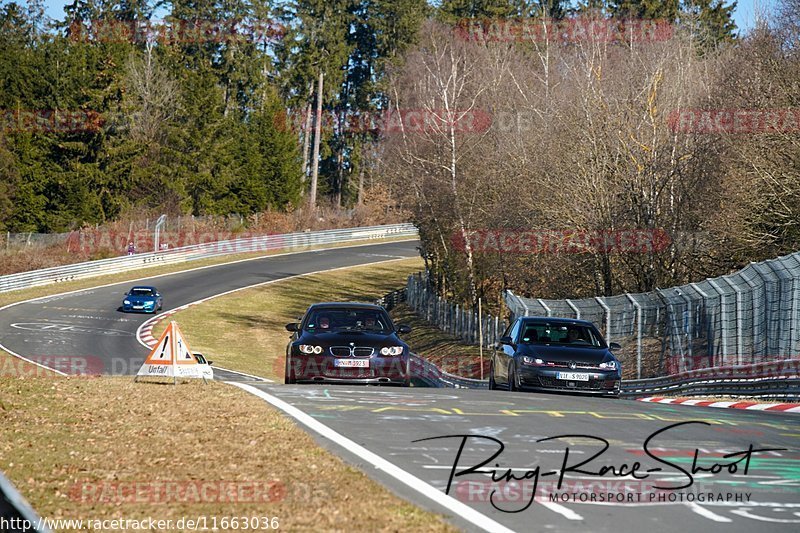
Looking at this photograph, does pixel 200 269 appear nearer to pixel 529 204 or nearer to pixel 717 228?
pixel 529 204

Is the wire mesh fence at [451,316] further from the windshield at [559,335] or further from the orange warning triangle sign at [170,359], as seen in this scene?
the orange warning triangle sign at [170,359]

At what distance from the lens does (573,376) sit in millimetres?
18312

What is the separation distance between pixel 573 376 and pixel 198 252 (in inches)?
2322

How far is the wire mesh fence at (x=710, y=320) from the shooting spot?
1866cm

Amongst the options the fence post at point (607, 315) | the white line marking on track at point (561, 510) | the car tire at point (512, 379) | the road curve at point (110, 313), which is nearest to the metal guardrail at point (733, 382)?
the fence post at point (607, 315)

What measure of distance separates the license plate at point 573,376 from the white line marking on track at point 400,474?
21.0 feet

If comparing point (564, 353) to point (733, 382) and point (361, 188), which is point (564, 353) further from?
point (361, 188)

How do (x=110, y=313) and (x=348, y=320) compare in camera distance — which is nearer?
(x=348, y=320)

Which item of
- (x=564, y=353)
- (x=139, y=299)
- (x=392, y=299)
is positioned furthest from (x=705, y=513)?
(x=392, y=299)

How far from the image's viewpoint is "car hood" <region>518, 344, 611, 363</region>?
18453 mm

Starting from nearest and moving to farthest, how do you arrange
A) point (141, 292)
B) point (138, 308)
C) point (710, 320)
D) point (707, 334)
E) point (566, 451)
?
point (566, 451) < point (710, 320) < point (707, 334) < point (138, 308) < point (141, 292)

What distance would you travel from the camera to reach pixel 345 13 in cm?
10156

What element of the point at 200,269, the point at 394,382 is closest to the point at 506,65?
the point at 200,269

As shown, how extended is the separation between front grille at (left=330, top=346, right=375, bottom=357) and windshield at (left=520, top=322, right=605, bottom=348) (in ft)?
10.0
